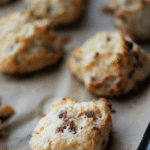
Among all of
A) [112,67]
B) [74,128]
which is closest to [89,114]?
[74,128]

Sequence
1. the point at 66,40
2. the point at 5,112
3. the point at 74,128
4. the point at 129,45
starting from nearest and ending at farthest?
the point at 74,128
the point at 5,112
the point at 129,45
the point at 66,40

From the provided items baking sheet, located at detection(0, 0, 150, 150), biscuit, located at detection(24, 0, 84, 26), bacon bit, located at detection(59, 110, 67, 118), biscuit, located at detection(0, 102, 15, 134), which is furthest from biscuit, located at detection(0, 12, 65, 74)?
bacon bit, located at detection(59, 110, 67, 118)

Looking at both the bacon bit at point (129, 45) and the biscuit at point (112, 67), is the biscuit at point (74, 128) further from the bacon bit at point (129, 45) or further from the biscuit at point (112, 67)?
the bacon bit at point (129, 45)

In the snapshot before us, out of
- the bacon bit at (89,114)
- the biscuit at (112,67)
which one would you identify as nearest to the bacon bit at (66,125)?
the bacon bit at (89,114)

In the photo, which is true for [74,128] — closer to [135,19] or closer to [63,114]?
[63,114]

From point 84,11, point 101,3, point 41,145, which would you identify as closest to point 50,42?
point 84,11
